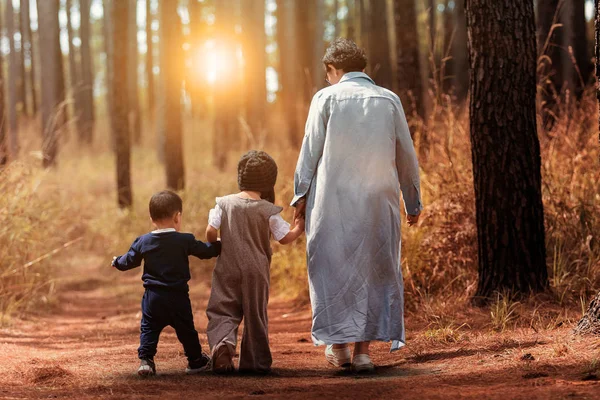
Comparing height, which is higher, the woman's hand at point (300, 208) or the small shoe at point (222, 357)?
the woman's hand at point (300, 208)

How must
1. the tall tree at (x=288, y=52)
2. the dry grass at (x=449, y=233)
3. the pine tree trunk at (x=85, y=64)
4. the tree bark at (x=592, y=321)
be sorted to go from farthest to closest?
1. the pine tree trunk at (x=85, y=64)
2. the tall tree at (x=288, y=52)
3. the dry grass at (x=449, y=233)
4. the tree bark at (x=592, y=321)

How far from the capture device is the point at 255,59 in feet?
55.4

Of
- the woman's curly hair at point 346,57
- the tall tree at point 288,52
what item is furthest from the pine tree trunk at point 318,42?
the woman's curly hair at point 346,57

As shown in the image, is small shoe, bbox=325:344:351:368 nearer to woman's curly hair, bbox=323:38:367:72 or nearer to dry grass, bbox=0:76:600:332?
dry grass, bbox=0:76:600:332

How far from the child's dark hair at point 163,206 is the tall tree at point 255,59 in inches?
468

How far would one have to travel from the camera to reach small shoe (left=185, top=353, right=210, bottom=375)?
4.68 m

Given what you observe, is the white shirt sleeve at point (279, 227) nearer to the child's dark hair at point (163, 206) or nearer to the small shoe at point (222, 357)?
the child's dark hair at point (163, 206)

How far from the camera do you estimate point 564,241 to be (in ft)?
21.0

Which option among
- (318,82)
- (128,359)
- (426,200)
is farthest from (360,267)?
(318,82)

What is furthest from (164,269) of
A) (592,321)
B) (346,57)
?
(592,321)

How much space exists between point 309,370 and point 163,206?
129cm

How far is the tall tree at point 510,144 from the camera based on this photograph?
5859mm

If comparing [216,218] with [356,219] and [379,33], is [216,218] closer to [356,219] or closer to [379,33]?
[356,219]

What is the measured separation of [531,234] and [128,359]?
9.54 ft
